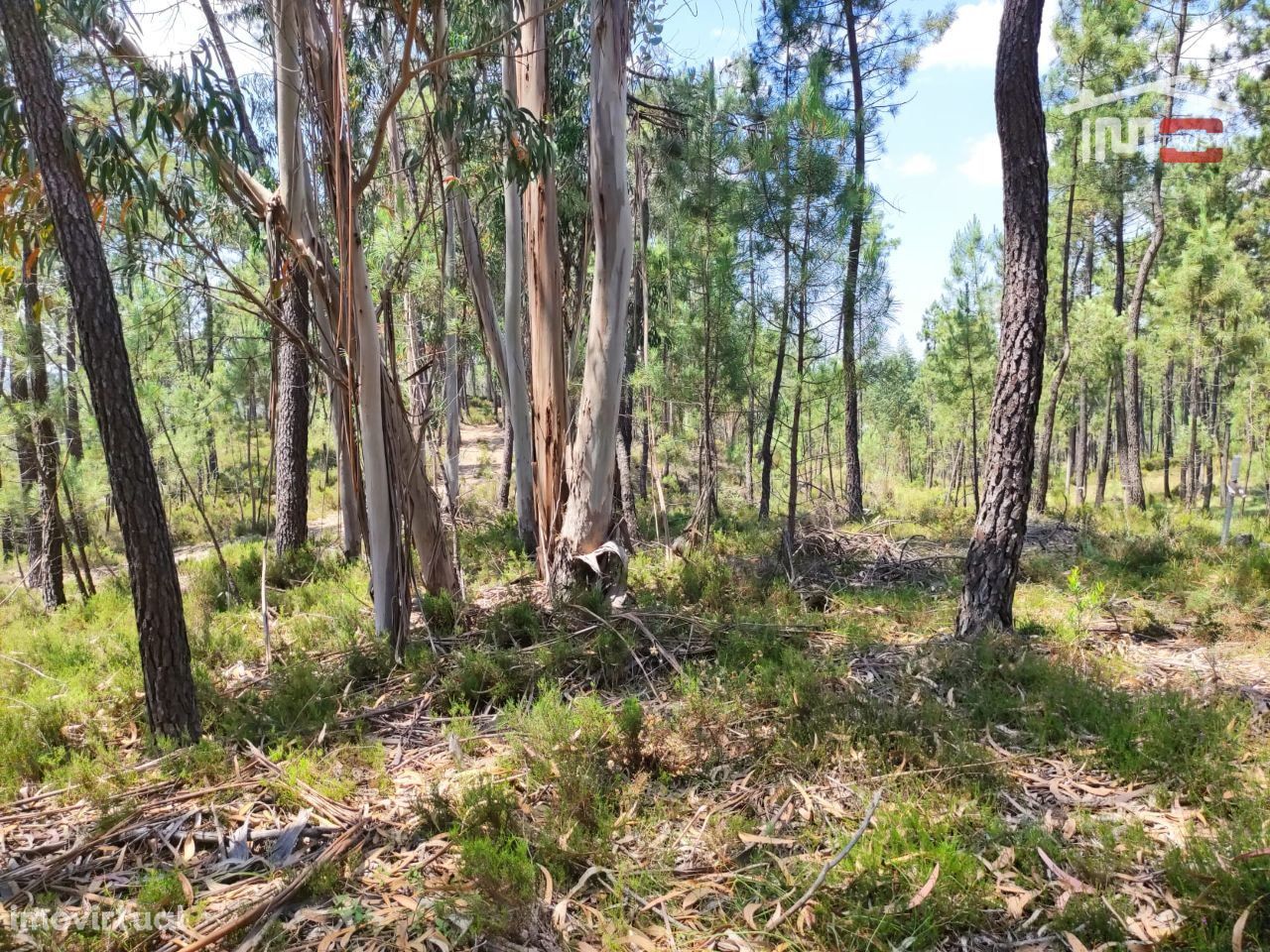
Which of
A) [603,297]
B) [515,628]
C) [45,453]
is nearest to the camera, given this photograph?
[515,628]

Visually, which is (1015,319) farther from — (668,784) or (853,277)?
(853,277)

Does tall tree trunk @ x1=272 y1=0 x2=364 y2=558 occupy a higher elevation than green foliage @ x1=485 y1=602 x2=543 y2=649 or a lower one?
higher

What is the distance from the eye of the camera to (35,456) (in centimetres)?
909

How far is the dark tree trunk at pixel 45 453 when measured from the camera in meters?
8.56

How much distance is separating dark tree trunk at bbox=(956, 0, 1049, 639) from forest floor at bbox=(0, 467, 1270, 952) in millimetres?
560

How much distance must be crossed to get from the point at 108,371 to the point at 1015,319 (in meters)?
5.27

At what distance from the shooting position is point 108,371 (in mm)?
3428

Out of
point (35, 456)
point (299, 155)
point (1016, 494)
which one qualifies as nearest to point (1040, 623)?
point (1016, 494)

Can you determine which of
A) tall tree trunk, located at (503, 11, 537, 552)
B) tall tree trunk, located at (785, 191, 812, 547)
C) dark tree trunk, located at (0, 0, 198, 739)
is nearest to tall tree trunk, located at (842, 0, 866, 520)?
tall tree trunk, located at (785, 191, 812, 547)

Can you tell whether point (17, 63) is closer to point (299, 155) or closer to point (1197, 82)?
point (299, 155)

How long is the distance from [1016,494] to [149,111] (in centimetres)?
570

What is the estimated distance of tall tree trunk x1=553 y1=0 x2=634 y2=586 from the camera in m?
5.28

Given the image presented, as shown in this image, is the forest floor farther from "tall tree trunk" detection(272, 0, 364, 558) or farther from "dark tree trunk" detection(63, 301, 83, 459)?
"dark tree trunk" detection(63, 301, 83, 459)
